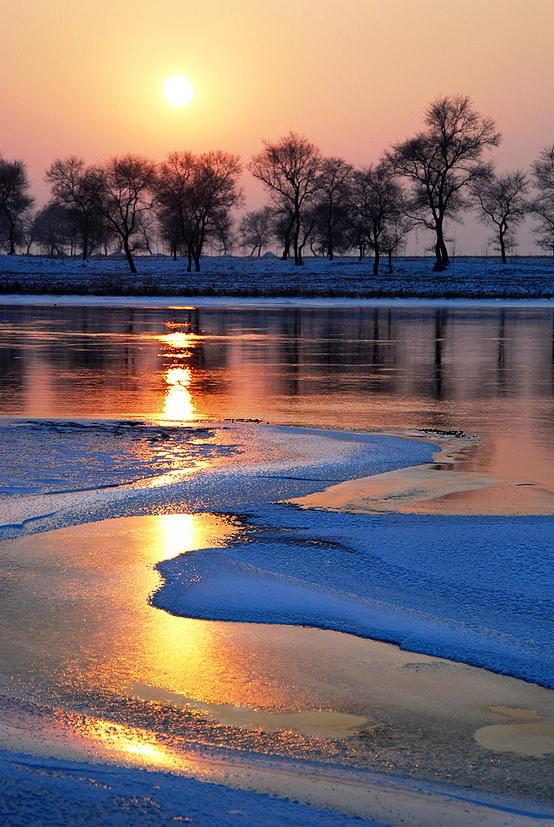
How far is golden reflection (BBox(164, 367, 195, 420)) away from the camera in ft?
45.3

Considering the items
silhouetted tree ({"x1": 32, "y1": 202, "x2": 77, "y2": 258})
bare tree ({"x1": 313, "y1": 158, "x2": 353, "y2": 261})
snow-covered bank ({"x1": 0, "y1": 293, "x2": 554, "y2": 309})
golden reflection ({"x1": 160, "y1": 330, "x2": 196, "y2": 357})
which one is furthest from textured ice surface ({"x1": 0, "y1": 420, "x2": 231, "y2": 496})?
silhouetted tree ({"x1": 32, "y1": 202, "x2": 77, "y2": 258})

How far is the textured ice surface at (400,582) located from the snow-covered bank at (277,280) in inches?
2256

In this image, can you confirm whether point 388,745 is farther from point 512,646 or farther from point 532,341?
point 532,341

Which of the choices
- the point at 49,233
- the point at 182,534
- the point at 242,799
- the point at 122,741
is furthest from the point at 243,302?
the point at 49,233

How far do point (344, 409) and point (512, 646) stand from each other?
363 inches

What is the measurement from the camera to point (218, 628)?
5.46m

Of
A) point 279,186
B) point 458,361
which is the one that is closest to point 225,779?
point 458,361

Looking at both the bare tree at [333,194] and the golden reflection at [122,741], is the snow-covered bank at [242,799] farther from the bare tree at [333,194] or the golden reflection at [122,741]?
the bare tree at [333,194]

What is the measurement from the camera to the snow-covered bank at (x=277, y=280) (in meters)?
65.8

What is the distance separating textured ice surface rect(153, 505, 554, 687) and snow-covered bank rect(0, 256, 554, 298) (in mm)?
57306

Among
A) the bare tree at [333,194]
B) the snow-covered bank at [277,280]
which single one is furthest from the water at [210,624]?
the bare tree at [333,194]

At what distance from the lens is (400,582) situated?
6.21 meters

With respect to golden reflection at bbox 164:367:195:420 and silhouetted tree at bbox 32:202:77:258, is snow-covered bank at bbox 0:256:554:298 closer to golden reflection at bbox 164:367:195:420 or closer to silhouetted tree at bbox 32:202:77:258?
golden reflection at bbox 164:367:195:420

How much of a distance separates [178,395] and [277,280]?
64374 millimetres
